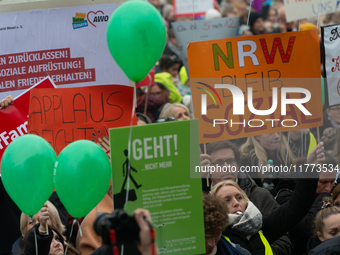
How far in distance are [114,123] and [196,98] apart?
31.5 inches

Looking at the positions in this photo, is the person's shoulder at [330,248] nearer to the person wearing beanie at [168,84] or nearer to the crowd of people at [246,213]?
the crowd of people at [246,213]

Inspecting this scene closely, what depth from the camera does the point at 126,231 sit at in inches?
77.3

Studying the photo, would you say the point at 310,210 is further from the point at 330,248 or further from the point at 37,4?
the point at 37,4

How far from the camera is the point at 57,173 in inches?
99.5

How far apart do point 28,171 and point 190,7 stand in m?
9.67

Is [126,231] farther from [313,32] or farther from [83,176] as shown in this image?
[313,32]

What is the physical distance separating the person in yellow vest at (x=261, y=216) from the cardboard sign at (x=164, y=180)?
2.21ft

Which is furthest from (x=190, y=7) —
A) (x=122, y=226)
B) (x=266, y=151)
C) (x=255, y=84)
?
(x=122, y=226)

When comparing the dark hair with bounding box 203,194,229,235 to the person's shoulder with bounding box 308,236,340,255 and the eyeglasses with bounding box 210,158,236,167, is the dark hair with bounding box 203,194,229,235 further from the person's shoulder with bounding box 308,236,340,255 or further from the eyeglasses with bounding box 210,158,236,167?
the eyeglasses with bounding box 210,158,236,167

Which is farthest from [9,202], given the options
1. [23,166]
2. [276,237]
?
[276,237]

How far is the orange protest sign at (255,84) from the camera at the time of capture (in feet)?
13.1

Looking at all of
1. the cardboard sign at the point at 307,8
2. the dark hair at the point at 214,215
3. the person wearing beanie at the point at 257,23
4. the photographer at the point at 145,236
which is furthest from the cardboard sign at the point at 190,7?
the photographer at the point at 145,236

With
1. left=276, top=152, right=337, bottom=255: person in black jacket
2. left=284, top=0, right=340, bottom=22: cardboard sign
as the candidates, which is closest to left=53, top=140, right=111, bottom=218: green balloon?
left=276, top=152, right=337, bottom=255: person in black jacket

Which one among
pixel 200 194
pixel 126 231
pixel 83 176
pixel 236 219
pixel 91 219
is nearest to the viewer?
pixel 126 231
